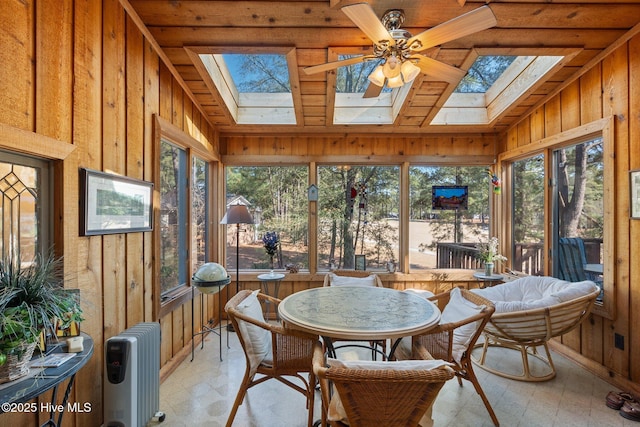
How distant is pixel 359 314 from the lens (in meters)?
1.98

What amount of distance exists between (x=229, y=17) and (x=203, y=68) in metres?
0.66

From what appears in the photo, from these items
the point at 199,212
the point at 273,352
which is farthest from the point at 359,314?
the point at 199,212

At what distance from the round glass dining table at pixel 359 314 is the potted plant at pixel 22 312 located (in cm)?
119

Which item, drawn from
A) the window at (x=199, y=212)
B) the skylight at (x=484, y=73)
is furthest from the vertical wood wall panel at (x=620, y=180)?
the window at (x=199, y=212)

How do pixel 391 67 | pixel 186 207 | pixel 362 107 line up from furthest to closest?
1. pixel 362 107
2. pixel 186 207
3. pixel 391 67

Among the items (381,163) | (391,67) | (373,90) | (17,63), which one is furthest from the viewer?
(381,163)

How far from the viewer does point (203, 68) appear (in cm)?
268

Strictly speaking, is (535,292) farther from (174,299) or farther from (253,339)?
(174,299)

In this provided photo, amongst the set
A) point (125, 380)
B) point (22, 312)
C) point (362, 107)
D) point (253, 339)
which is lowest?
point (125, 380)

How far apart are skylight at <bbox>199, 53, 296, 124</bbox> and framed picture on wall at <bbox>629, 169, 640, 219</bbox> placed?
122 inches

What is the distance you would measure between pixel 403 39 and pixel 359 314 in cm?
183

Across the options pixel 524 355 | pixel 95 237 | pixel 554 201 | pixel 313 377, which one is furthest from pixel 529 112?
pixel 95 237

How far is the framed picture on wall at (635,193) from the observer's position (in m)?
2.39

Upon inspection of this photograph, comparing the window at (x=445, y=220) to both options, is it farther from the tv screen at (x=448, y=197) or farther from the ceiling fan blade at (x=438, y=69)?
the ceiling fan blade at (x=438, y=69)
